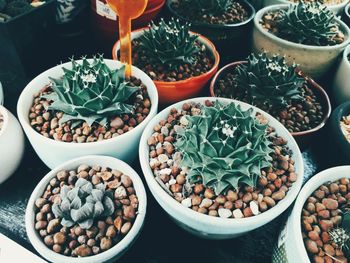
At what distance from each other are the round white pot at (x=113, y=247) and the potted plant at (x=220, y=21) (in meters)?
0.66

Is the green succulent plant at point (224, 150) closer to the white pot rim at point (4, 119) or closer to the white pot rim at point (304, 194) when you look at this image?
the white pot rim at point (304, 194)

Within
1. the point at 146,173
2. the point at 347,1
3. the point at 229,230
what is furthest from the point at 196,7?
the point at 229,230

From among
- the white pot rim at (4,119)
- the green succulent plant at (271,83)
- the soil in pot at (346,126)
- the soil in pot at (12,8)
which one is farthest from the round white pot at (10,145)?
the soil in pot at (346,126)

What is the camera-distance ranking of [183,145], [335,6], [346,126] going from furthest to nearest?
[335,6]
[346,126]
[183,145]

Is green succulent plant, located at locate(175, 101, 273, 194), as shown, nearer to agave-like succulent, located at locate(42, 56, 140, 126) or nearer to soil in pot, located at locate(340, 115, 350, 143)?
agave-like succulent, located at locate(42, 56, 140, 126)

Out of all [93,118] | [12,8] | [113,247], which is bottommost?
[113,247]

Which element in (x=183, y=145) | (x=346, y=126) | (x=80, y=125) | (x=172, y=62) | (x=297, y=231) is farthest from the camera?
(x=172, y=62)

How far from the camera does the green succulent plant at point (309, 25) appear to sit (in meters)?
1.24

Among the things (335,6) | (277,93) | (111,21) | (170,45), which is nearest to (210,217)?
(277,93)

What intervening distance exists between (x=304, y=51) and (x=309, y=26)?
96 millimetres

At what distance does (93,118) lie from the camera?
0.94 metres

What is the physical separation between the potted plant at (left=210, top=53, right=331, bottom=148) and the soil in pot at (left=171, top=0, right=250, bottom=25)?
0.97 ft

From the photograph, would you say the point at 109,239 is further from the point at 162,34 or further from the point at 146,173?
Result: the point at 162,34

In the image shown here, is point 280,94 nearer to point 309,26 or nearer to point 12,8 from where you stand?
point 309,26
